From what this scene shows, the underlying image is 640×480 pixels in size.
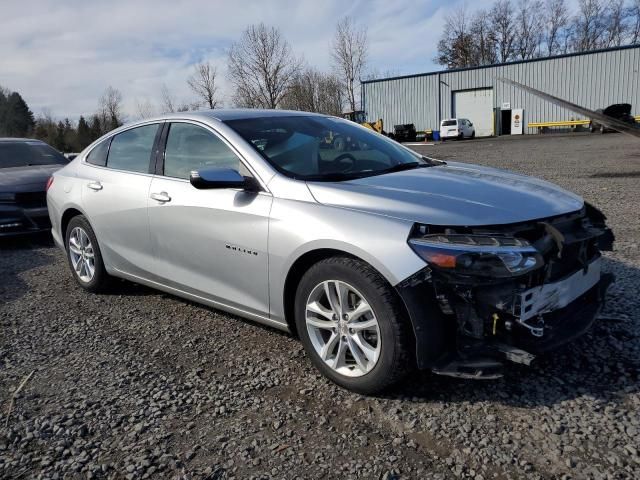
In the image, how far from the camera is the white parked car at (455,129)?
39.6 metres

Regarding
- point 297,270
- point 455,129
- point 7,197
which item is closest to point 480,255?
point 297,270

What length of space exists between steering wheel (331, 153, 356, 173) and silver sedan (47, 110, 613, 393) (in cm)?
1

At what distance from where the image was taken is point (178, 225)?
3662mm

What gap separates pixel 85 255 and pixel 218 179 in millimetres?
2289

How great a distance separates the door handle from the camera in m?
3.76

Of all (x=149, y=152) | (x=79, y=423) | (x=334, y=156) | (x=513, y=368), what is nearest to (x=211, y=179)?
(x=334, y=156)

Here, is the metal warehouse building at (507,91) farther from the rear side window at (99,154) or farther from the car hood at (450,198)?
the car hood at (450,198)

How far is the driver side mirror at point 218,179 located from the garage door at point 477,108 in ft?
143

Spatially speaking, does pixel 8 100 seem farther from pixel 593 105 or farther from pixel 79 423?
pixel 79 423

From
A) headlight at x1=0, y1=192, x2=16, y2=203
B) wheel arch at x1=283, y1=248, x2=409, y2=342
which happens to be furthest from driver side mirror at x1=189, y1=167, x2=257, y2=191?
headlight at x1=0, y1=192, x2=16, y2=203

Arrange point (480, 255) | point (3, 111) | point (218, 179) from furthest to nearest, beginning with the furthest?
point (3, 111) → point (218, 179) → point (480, 255)

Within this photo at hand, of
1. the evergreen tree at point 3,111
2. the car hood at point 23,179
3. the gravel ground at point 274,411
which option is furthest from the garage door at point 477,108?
the evergreen tree at point 3,111

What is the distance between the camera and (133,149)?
14.4 ft

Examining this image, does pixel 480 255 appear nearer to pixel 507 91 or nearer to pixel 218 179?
pixel 218 179
